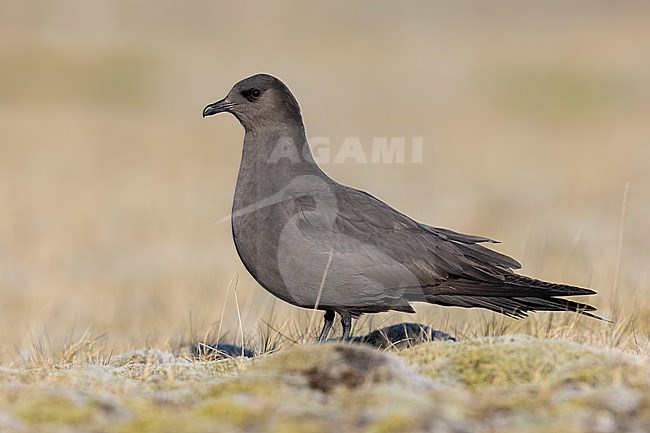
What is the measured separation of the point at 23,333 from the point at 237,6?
46.8 meters

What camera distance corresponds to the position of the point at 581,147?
64.6 ft

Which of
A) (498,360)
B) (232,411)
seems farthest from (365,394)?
(498,360)

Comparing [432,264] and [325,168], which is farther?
[325,168]

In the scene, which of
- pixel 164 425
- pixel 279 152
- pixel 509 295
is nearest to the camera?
pixel 164 425

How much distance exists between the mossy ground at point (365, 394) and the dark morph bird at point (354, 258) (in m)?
0.77

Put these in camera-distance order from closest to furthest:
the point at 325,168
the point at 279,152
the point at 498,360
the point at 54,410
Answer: the point at 54,410
the point at 498,360
the point at 279,152
the point at 325,168

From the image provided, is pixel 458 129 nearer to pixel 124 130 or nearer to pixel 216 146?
pixel 216 146

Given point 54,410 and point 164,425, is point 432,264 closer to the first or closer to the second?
point 164,425

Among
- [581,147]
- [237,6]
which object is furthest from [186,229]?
[237,6]

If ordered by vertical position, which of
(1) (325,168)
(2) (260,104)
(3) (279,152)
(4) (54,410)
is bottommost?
(4) (54,410)

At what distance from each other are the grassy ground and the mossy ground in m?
0.02

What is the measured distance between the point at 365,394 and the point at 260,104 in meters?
3.01

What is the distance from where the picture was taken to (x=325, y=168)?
1730 cm

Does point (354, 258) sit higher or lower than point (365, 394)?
higher
